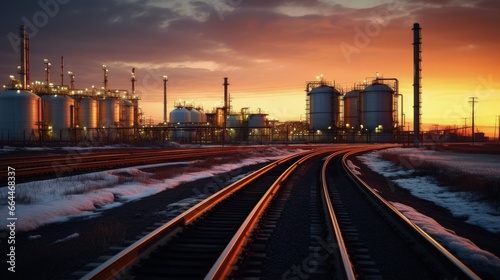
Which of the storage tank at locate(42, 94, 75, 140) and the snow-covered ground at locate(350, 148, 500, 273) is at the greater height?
the storage tank at locate(42, 94, 75, 140)

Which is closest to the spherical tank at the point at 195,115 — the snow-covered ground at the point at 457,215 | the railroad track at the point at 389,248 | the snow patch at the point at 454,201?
the snow patch at the point at 454,201

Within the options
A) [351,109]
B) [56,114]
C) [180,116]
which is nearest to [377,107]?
[351,109]

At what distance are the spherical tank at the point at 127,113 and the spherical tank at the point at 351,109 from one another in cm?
4530

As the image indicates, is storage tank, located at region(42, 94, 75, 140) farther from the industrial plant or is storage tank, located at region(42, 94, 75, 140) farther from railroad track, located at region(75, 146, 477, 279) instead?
railroad track, located at region(75, 146, 477, 279)

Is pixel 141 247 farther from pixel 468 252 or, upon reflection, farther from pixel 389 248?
pixel 468 252

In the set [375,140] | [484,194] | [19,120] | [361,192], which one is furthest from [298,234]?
[375,140]

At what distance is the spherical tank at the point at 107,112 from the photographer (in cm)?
8450

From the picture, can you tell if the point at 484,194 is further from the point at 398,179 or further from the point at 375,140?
the point at 375,140

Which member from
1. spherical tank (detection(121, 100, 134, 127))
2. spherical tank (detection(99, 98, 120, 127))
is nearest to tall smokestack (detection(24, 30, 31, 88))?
spherical tank (detection(99, 98, 120, 127))

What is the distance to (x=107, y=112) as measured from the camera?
8469cm

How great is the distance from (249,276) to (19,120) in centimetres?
6944

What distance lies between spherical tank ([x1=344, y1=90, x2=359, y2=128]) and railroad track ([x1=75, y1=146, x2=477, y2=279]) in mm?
85408

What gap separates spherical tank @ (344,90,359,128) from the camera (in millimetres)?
95000

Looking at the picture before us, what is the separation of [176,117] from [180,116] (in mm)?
996
